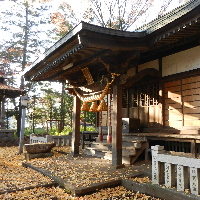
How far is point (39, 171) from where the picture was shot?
21.0 ft

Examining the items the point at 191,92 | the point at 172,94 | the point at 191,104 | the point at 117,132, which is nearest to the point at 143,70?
the point at 172,94

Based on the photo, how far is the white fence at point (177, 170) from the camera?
3852mm

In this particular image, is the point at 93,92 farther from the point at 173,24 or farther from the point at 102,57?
the point at 173,24

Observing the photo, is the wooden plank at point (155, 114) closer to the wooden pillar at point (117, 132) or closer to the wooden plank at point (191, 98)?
the wooden plank at point (191, 98)

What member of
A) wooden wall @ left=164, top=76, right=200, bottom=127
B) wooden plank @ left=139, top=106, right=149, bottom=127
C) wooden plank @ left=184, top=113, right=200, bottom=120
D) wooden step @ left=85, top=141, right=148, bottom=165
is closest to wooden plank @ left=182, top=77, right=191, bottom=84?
wooden wall @ left=164, top=76, right=200, bottom=127

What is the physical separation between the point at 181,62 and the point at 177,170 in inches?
181

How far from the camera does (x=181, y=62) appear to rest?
7496mm

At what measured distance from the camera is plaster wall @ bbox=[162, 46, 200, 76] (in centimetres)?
702

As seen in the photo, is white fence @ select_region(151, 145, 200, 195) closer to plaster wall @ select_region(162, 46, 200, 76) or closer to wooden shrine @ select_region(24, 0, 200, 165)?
wooden shrine @ select_region(24, 0, 200, 165)

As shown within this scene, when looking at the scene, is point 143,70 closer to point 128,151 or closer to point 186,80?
point 186,80

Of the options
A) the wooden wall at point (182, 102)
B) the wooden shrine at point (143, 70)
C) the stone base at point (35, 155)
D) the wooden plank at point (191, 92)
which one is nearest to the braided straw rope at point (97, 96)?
the wooden shrine at point (143, 70)

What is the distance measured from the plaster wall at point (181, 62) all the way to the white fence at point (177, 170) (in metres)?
3.91

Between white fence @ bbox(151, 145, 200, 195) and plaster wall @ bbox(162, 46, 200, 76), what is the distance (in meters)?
3.91

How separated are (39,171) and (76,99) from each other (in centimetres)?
354
